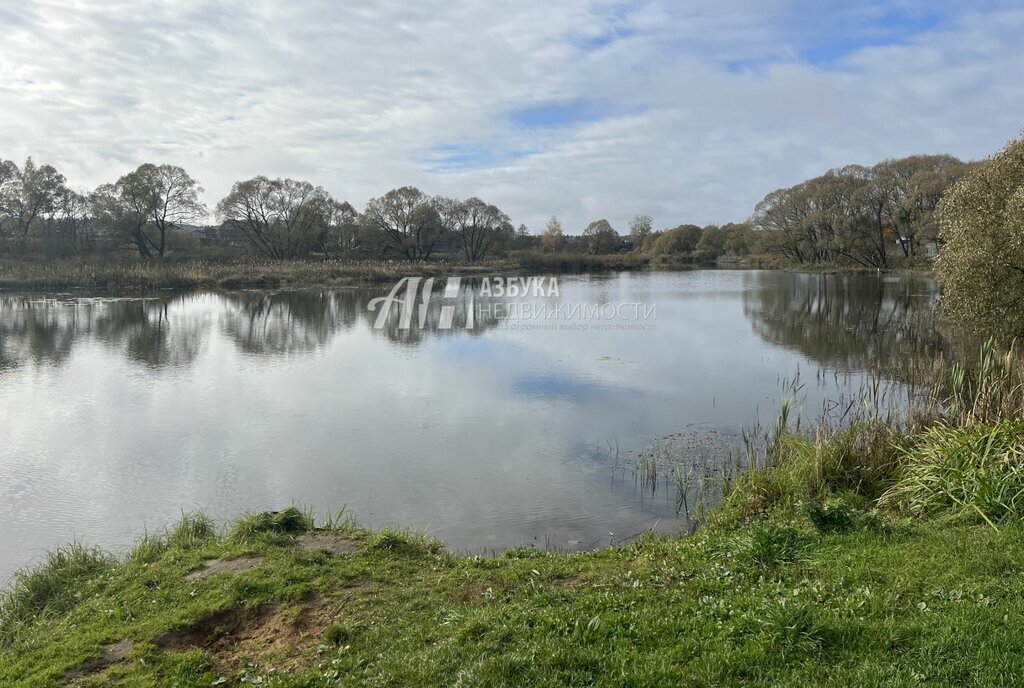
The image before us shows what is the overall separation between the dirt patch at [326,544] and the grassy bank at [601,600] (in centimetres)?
3

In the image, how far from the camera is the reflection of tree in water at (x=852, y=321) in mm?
17312

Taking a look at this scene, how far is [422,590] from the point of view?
16.6 ft

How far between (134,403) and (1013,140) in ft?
66.1

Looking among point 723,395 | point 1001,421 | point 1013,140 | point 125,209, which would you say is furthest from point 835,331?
point 125,209

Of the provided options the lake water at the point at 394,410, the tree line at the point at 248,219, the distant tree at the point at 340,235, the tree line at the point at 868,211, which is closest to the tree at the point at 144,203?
the tree line at the point at 248,219

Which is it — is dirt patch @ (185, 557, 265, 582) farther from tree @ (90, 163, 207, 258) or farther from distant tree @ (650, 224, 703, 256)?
distant tree @ (650, 224, 703, 256)

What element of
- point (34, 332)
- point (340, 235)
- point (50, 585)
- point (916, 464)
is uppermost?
point (340, 235)

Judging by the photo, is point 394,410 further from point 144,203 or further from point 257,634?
point 144,203

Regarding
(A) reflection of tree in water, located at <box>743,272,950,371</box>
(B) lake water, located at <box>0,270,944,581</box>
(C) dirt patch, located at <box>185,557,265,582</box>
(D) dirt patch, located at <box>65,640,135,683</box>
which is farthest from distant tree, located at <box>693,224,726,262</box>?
(D) dirt patch, located at <box>65,640,135,683</box>

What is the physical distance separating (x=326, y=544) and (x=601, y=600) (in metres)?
3.12

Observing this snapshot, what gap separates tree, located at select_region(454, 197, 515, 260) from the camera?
2795 inches

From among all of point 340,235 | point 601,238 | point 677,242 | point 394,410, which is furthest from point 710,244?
point 394,410

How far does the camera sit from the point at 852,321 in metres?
24.7

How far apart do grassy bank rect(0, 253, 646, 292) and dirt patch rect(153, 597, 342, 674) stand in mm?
39932
